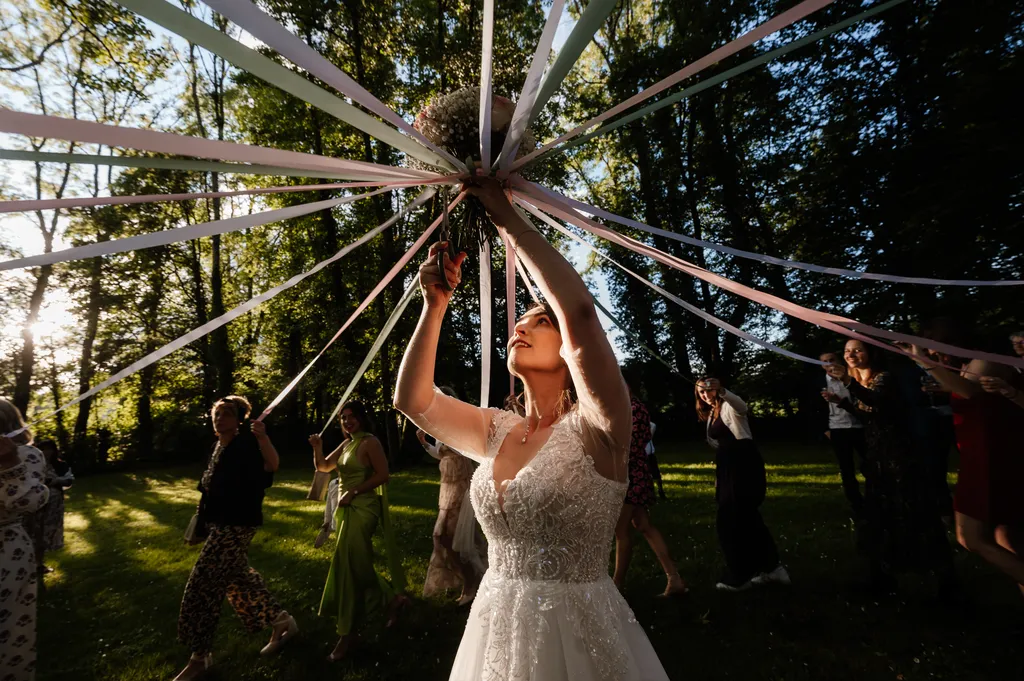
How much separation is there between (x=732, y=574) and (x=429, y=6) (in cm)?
1458

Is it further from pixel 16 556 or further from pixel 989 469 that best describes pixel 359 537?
pixel 989 469

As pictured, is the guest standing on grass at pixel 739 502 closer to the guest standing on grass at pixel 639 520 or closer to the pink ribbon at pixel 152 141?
the guest standing on grass at pixel 639 520

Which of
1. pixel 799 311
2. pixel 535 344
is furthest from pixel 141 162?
pixel 799 311

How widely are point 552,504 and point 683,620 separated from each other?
3.66m

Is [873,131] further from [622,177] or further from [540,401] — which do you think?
[540,401]

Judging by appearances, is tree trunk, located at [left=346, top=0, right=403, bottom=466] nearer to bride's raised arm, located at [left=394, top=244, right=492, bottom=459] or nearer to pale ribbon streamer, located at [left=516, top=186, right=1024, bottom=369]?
bride's raised arm, located at [left=394, top=244, right=492, bottom=459]

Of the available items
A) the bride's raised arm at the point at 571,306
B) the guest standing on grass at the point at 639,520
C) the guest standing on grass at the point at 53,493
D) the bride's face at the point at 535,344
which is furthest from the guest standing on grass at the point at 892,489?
the guest standing on grass at the point at 53,493

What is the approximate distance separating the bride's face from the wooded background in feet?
19.6

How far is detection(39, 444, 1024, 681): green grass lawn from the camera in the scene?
3881 millimetres

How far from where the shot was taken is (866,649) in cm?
396

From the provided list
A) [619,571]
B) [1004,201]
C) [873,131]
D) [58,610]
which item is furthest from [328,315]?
[1004,201]

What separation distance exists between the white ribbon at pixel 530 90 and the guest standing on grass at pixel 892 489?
4082 millimetres

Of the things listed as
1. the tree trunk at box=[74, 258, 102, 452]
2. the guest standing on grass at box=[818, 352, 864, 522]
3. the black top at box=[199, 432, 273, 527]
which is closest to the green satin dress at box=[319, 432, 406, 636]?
the black top at box=[199, 432, 273, 527]

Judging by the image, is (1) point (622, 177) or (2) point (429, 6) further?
(1) point (622, 177)
